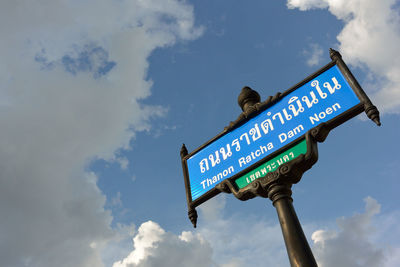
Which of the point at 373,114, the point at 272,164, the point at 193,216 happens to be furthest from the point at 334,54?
the point at 193,216

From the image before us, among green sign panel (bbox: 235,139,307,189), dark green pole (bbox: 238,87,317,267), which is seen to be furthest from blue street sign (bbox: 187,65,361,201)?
dark green pole (bbox: 238,87,317,267)

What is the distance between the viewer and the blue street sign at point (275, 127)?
3.67 metres

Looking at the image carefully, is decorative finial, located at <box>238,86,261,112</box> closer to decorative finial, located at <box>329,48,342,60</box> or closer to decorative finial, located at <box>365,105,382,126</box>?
decorative finial, located at <box>329,48,342,60</box>

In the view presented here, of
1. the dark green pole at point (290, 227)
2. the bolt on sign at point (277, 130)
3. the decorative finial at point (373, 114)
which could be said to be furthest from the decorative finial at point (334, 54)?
the dark green pole at point (290, 227)

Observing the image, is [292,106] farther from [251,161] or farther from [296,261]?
[296,261]

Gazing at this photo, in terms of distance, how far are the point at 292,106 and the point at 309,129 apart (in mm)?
524

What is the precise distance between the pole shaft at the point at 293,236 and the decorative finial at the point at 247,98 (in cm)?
197

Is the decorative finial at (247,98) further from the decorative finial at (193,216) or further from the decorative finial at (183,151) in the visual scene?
the decorative finial at (193,216)

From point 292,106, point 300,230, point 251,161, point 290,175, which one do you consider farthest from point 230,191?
point 292,106

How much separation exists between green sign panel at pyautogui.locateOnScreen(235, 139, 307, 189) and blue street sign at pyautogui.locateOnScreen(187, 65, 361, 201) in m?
0.11

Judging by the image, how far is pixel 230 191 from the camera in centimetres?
394

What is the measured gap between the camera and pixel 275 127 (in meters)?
4.02

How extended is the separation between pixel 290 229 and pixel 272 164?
91 cm

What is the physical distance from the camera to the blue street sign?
3668mm
